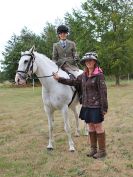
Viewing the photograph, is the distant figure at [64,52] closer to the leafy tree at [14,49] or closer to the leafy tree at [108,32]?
the leafy tree at [108,32]

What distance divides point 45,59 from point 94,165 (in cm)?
247

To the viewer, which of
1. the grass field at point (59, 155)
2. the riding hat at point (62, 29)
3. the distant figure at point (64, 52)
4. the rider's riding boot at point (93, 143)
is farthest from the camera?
the distant figure at point (64, 52)

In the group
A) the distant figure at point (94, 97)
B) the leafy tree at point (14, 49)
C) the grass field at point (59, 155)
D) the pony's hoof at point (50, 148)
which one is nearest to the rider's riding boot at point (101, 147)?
the distant figure at point (94, 97)

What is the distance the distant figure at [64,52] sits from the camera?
27.1ft

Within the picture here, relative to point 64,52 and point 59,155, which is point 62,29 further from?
point 59,155

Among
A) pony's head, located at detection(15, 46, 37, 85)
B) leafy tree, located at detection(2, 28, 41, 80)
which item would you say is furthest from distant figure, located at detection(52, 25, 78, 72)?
leafy tree, located at detection(2, 28, 41, 80)

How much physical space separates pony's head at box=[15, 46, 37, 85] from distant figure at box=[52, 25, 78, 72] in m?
0.93

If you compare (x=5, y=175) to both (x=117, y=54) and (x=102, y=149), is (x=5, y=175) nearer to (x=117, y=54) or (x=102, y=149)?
(x=102, y=149)

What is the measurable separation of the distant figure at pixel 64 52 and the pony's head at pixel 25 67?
3.07 feet

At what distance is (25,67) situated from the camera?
24.0 ft

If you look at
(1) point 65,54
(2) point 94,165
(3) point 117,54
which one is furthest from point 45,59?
(3) point 117,54

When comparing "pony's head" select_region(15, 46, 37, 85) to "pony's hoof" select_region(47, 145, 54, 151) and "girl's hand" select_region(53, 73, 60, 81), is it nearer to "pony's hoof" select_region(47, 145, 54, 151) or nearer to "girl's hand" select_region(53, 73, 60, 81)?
"girl's hand" select_region(53, 73, 60, 81)

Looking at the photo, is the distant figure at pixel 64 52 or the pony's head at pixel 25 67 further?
the distant figure at pixel 64 52

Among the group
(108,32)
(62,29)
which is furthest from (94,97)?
(108,32)
